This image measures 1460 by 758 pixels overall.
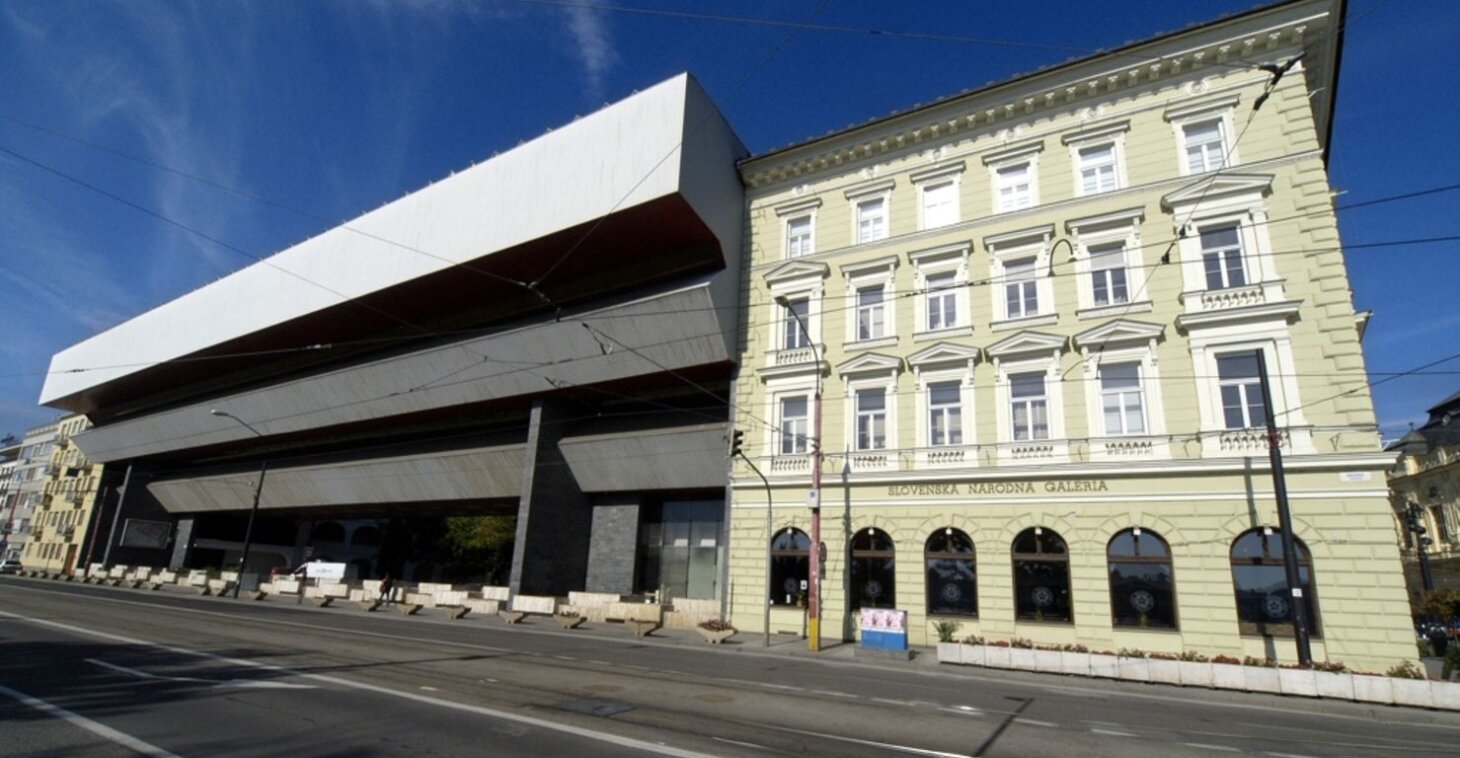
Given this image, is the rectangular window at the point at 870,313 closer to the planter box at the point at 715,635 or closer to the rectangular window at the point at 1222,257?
the rectangular window at the point at 1222,257

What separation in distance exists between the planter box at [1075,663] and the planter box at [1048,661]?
0.05 meters

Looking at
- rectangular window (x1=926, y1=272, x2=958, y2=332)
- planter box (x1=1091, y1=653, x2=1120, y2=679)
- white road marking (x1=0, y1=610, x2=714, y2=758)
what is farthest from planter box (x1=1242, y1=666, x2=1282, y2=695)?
white road marking (x1=0, y1=610, x2=714, y2=758)

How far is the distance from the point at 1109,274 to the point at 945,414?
6530 millimetres

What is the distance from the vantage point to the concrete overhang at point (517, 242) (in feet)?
85.5

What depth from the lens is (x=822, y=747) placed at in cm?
766

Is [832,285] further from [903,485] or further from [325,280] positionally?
[325,280]

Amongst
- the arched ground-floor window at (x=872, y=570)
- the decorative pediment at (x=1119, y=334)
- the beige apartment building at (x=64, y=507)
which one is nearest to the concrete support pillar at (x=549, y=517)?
the arched ground-floor window at (x=872, y=570)

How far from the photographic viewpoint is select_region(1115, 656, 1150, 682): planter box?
1522 centimetres

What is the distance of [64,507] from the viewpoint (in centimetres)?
6744

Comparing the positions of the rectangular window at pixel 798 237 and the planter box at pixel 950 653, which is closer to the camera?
the planter box at pixel 950 653

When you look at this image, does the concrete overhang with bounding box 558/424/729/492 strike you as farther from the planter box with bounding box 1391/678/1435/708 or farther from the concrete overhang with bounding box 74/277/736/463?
the planter box with bounding box 1391/678/1435/708

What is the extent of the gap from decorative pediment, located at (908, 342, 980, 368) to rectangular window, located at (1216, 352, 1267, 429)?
6.54m

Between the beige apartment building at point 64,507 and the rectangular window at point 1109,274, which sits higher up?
the rectangular window at point 1109,274

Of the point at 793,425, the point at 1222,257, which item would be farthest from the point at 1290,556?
the point at 793,425
